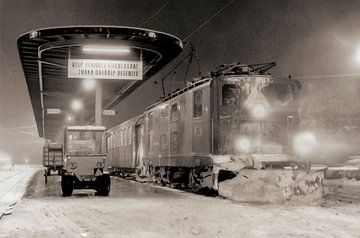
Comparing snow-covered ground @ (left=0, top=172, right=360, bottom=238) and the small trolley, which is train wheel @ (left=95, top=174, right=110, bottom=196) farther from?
the small trolley

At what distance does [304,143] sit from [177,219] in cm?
620

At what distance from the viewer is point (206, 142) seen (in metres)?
15.5

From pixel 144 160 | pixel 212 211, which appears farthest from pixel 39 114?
pixel 212 211

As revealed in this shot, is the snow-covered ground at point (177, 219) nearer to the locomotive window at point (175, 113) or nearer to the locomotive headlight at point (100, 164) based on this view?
the locomotive headlight at point (100, 164)

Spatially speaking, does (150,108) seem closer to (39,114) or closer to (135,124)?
(135,124)

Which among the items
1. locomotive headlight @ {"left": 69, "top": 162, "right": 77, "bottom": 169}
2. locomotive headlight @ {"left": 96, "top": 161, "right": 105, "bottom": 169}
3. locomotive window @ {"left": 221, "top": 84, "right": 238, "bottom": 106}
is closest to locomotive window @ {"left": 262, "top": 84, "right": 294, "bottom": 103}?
locomotive window @ {"left": 221, "top": 84, "right": 238, "bottom": 106}

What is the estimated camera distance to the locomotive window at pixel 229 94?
1537cm

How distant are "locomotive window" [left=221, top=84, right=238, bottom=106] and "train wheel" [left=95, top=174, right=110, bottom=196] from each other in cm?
497

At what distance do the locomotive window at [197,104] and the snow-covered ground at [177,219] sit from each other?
3.05 m

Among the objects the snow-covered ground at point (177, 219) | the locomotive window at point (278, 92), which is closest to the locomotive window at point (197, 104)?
the locomotive window at point (278, 92)

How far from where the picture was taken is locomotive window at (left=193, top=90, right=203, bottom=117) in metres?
16.2

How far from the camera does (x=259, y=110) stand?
15.3 metres

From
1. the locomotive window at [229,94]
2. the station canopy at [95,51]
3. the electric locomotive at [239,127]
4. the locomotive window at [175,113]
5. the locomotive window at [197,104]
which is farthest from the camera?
the station canopy at [95,51]

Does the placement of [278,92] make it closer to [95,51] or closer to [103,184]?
[103,184]
